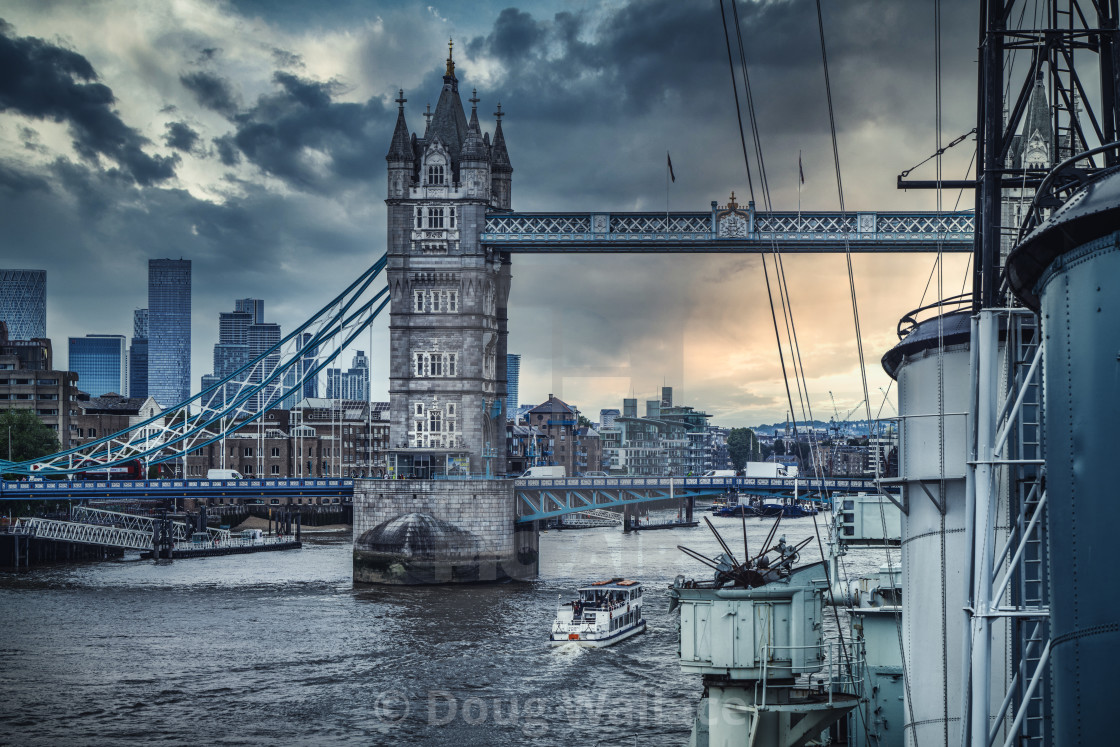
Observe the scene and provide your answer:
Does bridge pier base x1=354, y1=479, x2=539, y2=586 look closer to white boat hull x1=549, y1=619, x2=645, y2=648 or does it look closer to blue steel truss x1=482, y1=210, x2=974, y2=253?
blue steel truss x1=482, y1=210, x2=974, y2=253

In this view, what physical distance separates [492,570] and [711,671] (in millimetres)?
42813

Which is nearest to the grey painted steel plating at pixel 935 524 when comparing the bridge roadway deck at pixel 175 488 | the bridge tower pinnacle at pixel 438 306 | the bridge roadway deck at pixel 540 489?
the bridge roadway deck at pixel 540 489

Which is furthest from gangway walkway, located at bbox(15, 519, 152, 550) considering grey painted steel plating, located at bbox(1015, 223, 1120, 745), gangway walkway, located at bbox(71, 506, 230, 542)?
grey painted steel plating, located at bbox(1015, 223, 1120, 745)

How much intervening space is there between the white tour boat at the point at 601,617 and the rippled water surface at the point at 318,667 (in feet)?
1.94

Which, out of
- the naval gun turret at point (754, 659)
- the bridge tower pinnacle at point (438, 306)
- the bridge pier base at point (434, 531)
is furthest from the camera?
the bridge tower pinnacle at point (438, 306)

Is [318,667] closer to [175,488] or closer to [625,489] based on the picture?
[625,489]

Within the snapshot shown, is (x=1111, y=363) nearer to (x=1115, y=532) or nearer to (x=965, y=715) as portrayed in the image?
(x=1115, y=532)

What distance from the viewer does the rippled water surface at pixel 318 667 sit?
103 feet

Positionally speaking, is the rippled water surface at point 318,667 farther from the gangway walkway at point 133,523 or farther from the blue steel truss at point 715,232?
the gangway walkway at point 133,523

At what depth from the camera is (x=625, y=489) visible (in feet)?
219

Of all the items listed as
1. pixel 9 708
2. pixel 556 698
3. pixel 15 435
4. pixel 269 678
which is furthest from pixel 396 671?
pixel 15 435

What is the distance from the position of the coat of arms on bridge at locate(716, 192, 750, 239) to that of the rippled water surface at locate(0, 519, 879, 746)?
59.9 ft

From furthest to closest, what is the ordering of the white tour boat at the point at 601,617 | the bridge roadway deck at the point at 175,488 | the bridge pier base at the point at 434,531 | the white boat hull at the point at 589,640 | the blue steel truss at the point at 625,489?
the bridge roadway deck at the point at 175,488 < the blue steel truss at the point at 625,489 < the bridge pier base at the point at 434,531 < the white tour boat at the point at 601,617 < the white boat hull at the point at 589,640

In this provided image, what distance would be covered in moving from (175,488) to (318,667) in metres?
33.7
